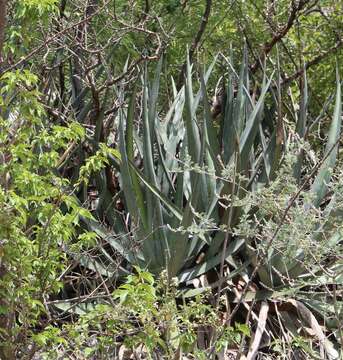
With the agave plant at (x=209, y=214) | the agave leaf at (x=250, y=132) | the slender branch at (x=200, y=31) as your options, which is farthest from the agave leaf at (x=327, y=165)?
the slender branch at (x=200, y=31)

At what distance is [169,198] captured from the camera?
4758 mm

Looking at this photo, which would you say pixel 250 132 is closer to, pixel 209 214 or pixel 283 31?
pixel 209 214

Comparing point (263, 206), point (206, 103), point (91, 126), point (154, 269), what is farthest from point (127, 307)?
point (91, 126)

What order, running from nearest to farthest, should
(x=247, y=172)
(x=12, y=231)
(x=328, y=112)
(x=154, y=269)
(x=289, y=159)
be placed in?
1. (x=12, y=231)
2. (x=289, y=159)
3. (x=154, y=269)
4. (x=247, y=172)
5. (x=328, y=112)

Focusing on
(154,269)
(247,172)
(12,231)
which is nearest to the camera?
(12,231)

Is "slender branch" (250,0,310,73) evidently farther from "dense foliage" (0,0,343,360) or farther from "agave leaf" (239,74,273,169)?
"agave leaf" (239,74,273,169)

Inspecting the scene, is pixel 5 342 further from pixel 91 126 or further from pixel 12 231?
pixel 91 126

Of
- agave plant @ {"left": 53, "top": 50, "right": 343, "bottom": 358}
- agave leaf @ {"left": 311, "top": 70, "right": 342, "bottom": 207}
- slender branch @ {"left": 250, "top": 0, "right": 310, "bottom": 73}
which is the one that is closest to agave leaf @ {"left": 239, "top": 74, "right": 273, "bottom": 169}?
agave plant @ {"left": 53, "top": 50, "right": 343, "bottom": 358}

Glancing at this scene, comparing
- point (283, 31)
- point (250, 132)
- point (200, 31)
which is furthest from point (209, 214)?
point (283, 31)

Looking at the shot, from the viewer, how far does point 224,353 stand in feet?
13.5

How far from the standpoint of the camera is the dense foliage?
135 inches

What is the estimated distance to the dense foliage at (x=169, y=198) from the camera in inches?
135

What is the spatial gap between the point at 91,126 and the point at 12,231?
7.21ft

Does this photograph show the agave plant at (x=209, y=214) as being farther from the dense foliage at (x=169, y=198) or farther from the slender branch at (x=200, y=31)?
the slender branch at (x=200, y=31)
